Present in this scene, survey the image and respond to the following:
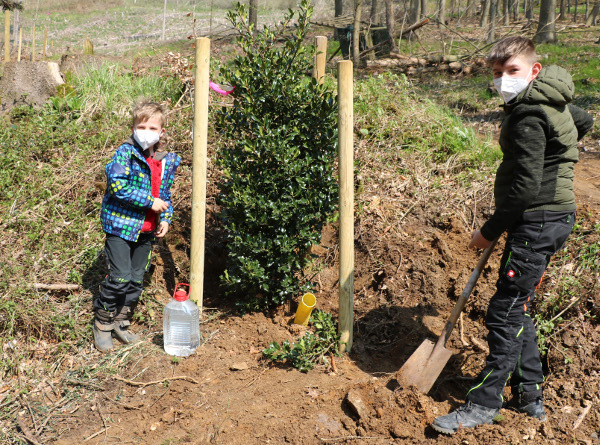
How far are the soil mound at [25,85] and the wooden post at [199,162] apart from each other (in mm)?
3949

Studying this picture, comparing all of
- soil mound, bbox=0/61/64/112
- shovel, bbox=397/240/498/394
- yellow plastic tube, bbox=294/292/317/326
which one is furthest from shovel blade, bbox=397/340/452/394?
soil mound, bbox=0/61/64/112

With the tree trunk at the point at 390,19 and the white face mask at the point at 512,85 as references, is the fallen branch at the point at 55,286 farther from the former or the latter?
the tree trunk at the point at 390,19

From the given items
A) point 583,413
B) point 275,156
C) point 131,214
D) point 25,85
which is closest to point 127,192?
point 131,214

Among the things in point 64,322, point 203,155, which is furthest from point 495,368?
point 64,322

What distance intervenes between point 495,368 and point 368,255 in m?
2.01

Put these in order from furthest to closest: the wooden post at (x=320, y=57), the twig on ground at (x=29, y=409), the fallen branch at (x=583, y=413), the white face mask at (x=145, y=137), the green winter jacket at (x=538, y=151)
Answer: the wooden post at (x=320, y=57), the white face mask at (x=145, y=137), the twig on ground at (x=29, y=409), the fallen branch at (x=583, y=413), the green winter jacket at (x=538, y=151)

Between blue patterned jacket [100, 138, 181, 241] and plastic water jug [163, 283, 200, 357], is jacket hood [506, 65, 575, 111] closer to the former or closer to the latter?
blue patterned jacket [100, 138, 181, 241]

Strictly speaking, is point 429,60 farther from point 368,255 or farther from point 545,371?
point 545,371

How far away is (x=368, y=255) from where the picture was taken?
4773mm

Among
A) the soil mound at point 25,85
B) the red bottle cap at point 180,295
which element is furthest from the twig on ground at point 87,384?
the soil mound at point 25,85

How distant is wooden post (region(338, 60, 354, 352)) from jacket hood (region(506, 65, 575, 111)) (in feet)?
3.84

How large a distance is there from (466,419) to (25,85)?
267 inches

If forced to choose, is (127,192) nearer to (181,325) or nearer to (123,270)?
(123,270)

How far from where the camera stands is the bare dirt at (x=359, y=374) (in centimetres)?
303
